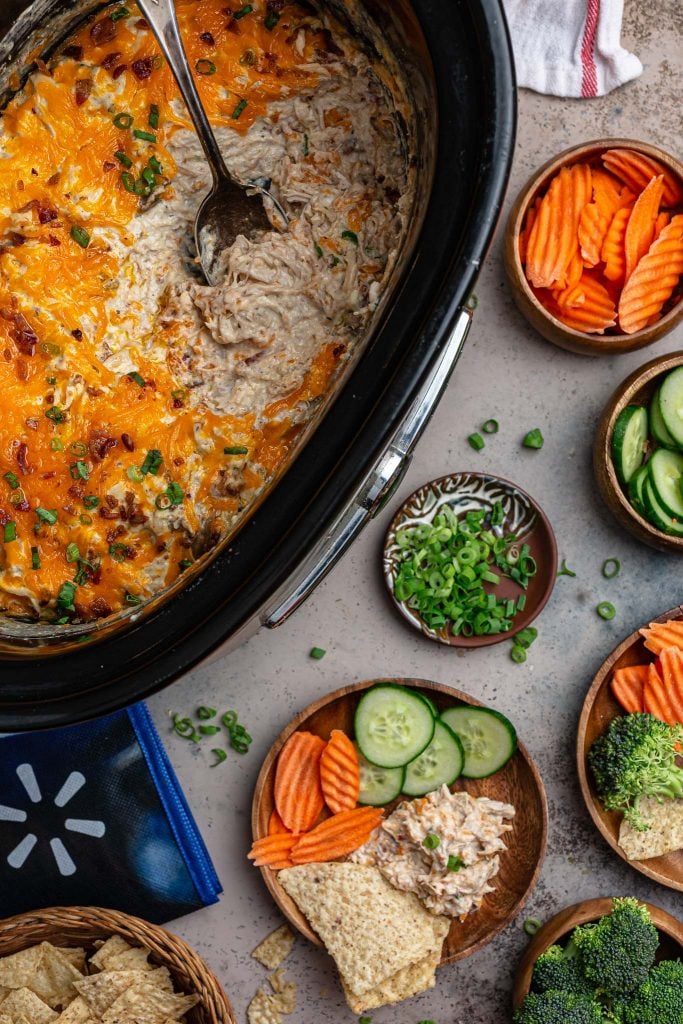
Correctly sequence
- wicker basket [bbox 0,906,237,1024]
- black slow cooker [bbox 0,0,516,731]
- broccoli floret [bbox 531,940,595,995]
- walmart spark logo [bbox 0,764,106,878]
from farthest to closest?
walmart spark logo [bbox 0,764,106,878]
broccoli floret [bbox 531,940,595,995]
wicker basket [bbox 0,906,237,1024]
black slow cooker [bbox 0,0,516,731]

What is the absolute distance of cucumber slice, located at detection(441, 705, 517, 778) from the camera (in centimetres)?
291

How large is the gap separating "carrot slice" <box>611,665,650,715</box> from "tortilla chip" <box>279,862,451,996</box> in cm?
88

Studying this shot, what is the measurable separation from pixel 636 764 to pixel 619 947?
556 mm

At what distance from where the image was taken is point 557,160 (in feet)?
9.25

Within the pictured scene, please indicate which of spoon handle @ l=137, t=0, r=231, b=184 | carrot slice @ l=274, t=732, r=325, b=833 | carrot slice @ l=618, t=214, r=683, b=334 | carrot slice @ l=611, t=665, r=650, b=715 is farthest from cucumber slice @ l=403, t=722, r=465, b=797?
spoon handle @ l=137, t=0, r=231, b=184

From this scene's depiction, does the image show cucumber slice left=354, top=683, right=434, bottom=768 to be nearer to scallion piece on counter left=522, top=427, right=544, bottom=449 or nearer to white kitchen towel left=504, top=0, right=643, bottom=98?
scallion piece on counter left=522, top=427, right=544, bottom=449

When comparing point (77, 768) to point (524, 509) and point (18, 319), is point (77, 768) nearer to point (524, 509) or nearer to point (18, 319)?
point (18, 319)

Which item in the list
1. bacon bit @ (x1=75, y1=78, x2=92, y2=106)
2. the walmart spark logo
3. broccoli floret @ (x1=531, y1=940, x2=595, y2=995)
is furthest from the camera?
the walmart spark logo

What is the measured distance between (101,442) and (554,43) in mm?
1942

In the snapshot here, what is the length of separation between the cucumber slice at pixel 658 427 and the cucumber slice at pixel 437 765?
1124 mm

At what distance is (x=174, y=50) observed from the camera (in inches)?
86.5

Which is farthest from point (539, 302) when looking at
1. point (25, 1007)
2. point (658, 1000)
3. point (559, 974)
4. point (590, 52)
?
point (25, 1007)

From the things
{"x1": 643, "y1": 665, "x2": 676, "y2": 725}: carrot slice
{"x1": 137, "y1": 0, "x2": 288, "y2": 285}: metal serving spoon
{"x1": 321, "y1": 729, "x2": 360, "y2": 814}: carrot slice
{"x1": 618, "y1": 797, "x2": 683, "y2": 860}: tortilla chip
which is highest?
{"x1": 137, "y1": 0, "x2": 288, "y2": 285}: metal serving spoon

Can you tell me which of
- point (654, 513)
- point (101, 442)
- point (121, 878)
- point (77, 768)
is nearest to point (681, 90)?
point (654, 513)
